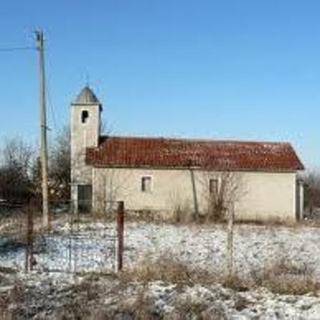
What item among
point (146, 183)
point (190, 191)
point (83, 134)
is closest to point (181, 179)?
point (190, 191)

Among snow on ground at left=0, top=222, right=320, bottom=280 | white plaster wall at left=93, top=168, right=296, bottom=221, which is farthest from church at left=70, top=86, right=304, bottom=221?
snow on ground at left=0, top=222, right=320, bottom=280

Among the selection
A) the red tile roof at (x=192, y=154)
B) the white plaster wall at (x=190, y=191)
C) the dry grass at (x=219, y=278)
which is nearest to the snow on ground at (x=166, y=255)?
the dry grass at (x=219, y=278)

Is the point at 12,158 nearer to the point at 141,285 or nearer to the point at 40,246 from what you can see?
the point at 40,246

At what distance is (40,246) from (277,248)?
22.2 feet

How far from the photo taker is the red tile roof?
149 feet

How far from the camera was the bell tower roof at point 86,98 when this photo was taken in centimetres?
4728

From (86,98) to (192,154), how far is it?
21.9ft

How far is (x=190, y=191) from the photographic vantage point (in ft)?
149

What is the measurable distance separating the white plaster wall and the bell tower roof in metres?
4.30

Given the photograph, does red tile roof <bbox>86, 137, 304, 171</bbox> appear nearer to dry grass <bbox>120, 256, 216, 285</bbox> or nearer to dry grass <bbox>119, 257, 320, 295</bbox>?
dry grass <bbox>119, 257, 320, 295</bbox>

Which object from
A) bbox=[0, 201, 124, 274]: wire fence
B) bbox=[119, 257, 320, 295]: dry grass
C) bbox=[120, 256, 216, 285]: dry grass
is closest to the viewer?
bbox=[119, 257, 320, 295]: dry grass

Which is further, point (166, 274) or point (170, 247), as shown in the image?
point (170, 247)

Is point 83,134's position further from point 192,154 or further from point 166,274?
point 166,274

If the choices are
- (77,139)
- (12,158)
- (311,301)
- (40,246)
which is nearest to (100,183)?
(77,139)
